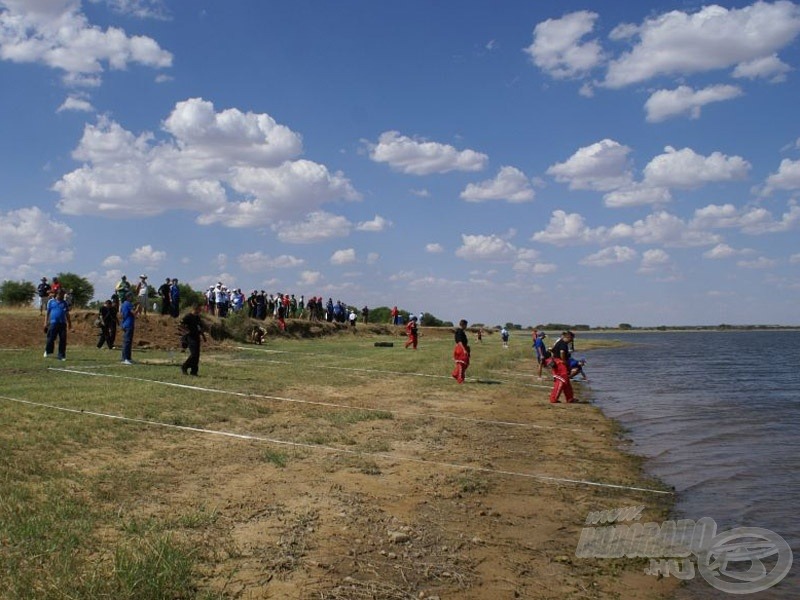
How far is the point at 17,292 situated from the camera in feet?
148

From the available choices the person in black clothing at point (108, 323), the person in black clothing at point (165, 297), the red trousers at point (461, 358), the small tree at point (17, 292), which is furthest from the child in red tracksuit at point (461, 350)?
the small tree at point (17, 292)

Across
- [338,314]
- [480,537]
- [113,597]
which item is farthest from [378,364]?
[338,314]

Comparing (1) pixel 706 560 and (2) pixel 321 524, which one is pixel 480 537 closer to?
(2) pixel 321 524

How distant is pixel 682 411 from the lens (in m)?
18.9

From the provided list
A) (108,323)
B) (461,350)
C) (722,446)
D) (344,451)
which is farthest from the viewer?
(108,323)

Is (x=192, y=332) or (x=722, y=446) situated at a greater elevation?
(x=192, y=332)

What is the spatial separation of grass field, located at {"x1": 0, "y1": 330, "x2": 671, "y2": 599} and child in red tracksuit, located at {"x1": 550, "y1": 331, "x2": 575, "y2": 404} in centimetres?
260

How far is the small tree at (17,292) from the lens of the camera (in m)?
44.7

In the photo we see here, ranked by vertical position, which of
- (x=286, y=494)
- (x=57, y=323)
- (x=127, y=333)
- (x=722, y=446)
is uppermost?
(x=57, y=323)

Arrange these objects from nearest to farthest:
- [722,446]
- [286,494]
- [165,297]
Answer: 1. [286,494]
2. [722,446]
3. [165,297]

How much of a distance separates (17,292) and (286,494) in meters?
44.3

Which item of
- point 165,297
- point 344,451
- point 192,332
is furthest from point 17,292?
point 344,451

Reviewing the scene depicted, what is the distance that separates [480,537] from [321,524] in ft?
5.25

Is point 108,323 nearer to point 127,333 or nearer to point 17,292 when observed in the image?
point 127,333
